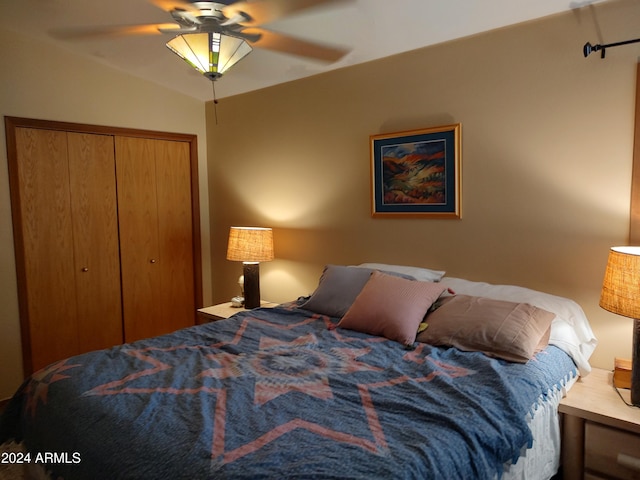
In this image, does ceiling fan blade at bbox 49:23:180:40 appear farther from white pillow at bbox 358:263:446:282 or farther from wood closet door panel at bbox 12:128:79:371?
white pillow at bbox 358:263:446:282

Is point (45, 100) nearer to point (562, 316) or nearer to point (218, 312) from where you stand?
point (218, 312)

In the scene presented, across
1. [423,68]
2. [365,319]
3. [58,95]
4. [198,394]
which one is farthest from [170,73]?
[198,394]

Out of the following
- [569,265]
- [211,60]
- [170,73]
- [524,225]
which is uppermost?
[170,73]

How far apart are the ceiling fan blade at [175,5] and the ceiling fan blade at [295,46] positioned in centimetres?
39

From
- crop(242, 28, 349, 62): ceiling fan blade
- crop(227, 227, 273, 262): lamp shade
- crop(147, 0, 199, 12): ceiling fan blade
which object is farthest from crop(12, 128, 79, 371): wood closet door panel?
crop(242, 28, 349, 62): ceiling fan blade

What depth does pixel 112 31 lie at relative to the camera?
2.86 metres

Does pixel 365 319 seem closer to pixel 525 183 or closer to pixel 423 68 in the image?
pixel 525 183

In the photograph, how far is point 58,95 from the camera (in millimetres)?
3270

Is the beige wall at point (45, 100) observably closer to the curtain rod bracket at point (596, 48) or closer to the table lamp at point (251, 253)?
the table lamp at point (251, 253)

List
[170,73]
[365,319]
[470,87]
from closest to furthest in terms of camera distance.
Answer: [365,319], [470,87], [170,73]

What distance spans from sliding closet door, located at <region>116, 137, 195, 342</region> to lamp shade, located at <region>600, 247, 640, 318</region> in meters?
3.33

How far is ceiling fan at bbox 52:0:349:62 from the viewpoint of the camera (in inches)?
90.6

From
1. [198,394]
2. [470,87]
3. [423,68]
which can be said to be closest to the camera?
[198,394]

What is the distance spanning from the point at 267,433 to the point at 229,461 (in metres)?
0.16
